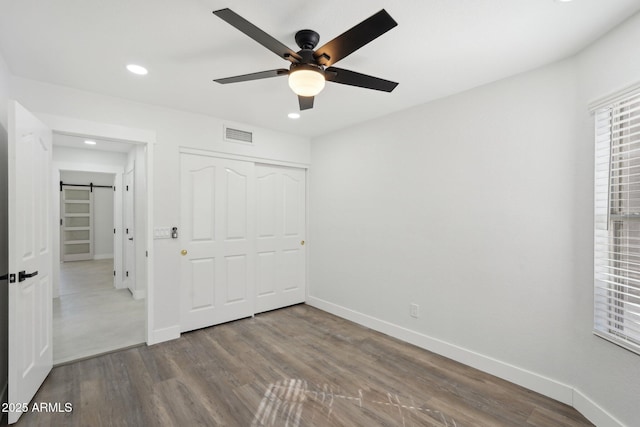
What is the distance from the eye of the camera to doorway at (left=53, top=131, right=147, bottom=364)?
333 centimetres

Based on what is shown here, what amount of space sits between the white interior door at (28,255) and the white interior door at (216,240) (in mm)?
1183

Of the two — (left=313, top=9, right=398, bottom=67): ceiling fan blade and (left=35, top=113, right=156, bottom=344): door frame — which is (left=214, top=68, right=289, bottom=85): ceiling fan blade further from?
(left=35, top=113, right=156, bottom=344): door frame

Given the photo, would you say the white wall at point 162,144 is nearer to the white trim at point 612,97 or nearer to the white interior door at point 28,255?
the white interior door at point 28,255

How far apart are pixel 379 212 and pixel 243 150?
1.90 meters

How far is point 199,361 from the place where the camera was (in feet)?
9.14

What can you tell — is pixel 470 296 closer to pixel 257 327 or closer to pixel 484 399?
pixel 484 399

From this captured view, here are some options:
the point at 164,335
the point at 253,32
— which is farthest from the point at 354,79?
the point at 164,335

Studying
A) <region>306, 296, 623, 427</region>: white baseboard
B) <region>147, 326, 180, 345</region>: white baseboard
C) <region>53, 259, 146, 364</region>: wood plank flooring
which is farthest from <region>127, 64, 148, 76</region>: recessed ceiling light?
<region>306, 296, 623, 427</region>: white baseboard

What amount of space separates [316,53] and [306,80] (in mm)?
152

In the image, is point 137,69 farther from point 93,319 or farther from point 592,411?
point 592,411

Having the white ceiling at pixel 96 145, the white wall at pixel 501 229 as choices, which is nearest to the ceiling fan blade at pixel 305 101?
the white wall at pixel 501 229

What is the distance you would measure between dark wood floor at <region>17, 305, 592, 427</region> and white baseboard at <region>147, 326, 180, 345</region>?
0.09 m

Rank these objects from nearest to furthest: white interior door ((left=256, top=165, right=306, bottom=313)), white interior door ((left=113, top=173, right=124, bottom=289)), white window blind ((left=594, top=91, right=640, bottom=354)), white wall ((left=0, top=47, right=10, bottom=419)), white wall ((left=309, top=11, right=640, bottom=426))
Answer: white window blind ((left=594, top=91, right=640, bottom=354)) → white wall ((left=309, top=11, right=640, bottom=426)) → white wall ((left=0, top=47, right=10, bottom=419)) → white interior door ((left=256, top=165, right=306, bottom=313)) → white interior door ((left=113, top=173, right=124, bottom=289))

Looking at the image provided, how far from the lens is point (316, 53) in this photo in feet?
5.52
